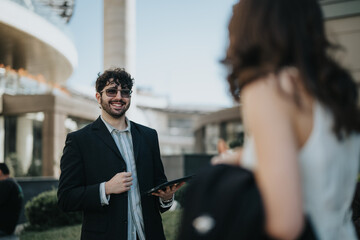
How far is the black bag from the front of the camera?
1.01 metres

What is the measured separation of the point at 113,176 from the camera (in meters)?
2.87

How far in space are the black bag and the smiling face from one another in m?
2.10

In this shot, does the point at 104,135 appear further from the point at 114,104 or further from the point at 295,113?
the point at 295,113

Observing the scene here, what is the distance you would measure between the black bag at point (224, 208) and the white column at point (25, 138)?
75.2ft

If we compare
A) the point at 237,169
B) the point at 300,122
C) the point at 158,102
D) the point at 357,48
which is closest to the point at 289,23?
the point at 300,122

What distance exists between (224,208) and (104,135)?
2.11 meters

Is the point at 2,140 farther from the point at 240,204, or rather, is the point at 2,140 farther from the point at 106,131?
the point at 240,204

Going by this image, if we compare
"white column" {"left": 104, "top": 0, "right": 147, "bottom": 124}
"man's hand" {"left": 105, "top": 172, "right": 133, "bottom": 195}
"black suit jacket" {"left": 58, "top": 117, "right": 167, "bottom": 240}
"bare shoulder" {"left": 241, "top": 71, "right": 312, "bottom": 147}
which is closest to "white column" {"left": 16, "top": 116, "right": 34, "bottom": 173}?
"white column" {"left": 104, "top": 0, "right": 147, "bottom": 124}

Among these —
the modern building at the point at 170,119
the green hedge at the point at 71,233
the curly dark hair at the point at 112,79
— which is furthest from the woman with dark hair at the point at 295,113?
the modern building at the point at 170,119

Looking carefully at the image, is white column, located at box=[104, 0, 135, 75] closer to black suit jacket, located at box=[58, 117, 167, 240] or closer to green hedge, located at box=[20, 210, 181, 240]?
green hedge, located at box=[20, 210, 181, 240]

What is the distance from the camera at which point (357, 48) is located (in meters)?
11.8

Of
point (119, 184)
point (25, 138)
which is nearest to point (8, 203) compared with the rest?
point (119, 184)

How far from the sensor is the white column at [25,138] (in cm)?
2212

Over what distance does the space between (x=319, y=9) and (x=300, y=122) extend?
16.8 inches
